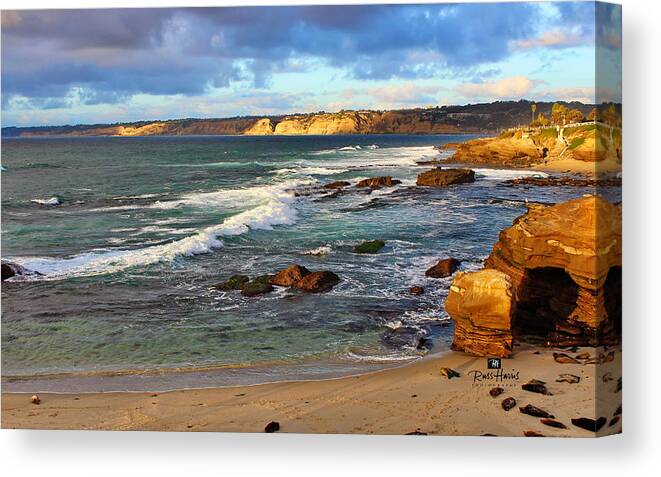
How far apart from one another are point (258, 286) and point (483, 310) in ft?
9.70

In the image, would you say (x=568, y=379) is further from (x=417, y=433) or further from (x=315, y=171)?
(x=315, y=171)

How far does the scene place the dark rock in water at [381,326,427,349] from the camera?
8.55 meters

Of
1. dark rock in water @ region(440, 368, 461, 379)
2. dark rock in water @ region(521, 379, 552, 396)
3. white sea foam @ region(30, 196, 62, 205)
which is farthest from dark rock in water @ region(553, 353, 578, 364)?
white sea foam @ region(30, 196, 62, 205)

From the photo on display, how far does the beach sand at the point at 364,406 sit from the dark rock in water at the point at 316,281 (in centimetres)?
150

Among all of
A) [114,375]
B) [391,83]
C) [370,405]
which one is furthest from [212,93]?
[370,405]

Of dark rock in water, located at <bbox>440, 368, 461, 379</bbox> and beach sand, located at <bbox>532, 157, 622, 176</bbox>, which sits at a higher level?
beach sand, located at <bbox>532, 157, 622, 176</bbox>

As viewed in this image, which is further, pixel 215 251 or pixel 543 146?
pixel 215 251

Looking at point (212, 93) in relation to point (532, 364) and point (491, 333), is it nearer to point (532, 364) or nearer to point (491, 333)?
point (491, 333)

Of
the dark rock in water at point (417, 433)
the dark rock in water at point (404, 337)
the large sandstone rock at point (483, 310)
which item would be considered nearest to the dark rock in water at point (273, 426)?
the dark rock in water at point (417, 433)

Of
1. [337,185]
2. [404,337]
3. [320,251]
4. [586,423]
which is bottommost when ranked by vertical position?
[586,423]

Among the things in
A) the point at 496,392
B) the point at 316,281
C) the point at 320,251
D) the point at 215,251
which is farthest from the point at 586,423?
the point at 215,251

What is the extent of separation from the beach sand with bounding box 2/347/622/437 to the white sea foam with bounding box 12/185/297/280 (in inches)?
67.1

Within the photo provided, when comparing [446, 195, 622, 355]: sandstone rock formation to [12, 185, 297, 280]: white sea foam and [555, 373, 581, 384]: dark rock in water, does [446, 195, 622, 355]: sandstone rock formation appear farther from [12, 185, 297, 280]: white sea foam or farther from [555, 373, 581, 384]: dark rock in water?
[12, 185, 297, 280]: white sea foam

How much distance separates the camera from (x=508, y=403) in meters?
7.66
